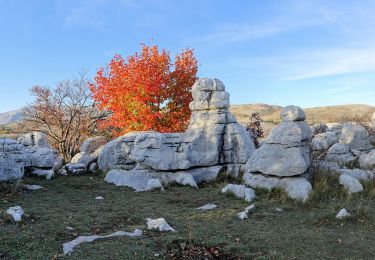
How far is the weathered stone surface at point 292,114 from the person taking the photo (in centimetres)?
1789

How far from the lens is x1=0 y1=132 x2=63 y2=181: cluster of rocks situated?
18031 millimetres

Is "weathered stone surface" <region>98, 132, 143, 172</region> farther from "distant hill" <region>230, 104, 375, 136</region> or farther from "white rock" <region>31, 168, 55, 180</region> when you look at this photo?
"distant hill" <region>230, 104, 375, 136</region>

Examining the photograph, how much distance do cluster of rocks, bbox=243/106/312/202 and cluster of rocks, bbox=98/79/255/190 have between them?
301 cm

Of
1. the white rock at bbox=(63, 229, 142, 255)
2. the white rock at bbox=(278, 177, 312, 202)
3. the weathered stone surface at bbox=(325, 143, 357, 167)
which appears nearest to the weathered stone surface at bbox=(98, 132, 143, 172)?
the white rock at bbox=(278, 177, 312, 202)

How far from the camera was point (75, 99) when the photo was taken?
115ft

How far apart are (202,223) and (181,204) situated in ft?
10.7

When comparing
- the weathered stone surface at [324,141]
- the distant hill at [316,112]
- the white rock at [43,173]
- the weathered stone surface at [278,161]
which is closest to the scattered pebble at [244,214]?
the weathered stone surface at [278,161]

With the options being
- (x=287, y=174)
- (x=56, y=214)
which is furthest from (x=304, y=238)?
(x=56, y=214)

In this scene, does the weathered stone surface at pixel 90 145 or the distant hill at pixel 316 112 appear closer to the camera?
the weathered stone surface at pixel 90 145

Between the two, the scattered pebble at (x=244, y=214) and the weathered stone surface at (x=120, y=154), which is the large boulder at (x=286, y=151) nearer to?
the scattered pebble at (x=244, y=214)

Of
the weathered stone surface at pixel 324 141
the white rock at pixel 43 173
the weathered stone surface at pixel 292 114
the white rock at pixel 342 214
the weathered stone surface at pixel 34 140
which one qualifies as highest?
the weathered stone surface at pixel 292 114

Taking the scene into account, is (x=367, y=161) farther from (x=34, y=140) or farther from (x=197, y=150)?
(x=34, y=140)

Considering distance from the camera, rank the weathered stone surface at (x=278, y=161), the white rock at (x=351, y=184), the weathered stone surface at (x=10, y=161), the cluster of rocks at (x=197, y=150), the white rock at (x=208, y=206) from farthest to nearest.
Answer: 1. the cluster of rocks at (x=197, y=150)
2. the weathered stone surface at (x=10, y=161)
3. the white rock at (x=351, y=184)
4. the weathered stone surface at (x=278, y=161)
5. the white rock at (x=208, y=206)

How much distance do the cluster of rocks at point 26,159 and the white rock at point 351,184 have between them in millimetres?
14457
